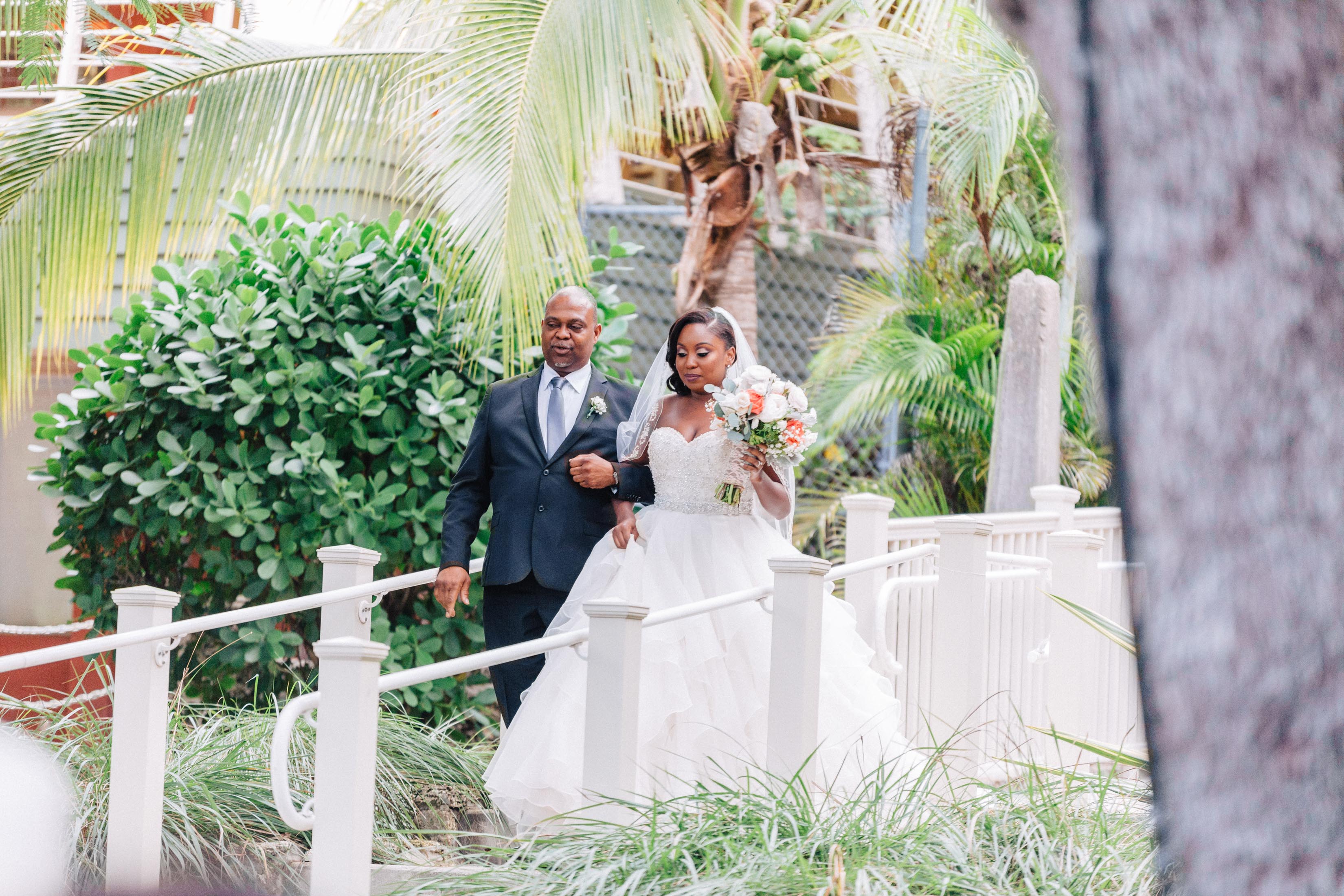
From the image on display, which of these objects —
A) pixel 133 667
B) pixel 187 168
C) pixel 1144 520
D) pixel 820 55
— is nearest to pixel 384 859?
pixel 133 667

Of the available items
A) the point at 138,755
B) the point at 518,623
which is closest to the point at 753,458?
the point at 518,623

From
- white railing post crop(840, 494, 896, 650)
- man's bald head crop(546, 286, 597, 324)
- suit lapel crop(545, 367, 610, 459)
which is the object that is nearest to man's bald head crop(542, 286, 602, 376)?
man's bald head crop(546, 286, 597, 324)

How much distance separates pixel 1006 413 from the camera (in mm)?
8430

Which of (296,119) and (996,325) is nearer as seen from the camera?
(296,119)

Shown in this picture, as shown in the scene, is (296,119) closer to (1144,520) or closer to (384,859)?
(384,859)

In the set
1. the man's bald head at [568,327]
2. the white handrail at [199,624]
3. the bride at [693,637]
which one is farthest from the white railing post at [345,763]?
the man's bald head at [568,327]

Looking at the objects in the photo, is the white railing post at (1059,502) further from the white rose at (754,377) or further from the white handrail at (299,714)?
the white handrail at (299,714)

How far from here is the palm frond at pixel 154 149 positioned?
19.9 feet

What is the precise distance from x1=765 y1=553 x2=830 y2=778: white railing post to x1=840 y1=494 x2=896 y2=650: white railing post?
1475 mm

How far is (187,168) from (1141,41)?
5609 millimetres

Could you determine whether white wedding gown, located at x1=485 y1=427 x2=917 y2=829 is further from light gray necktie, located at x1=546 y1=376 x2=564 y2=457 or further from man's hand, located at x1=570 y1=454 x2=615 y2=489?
light gray necktie, located at x1=546 y1=376 x2=564 y2=457

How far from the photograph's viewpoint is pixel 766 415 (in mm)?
4805

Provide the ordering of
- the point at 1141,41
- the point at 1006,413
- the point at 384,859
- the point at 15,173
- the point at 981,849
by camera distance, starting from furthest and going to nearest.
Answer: the point at 1006,413 → the point at 15,173 → the point at 384,859 → the point at 981,849 → the point at 1141,41

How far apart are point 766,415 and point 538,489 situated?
0.89 metres
